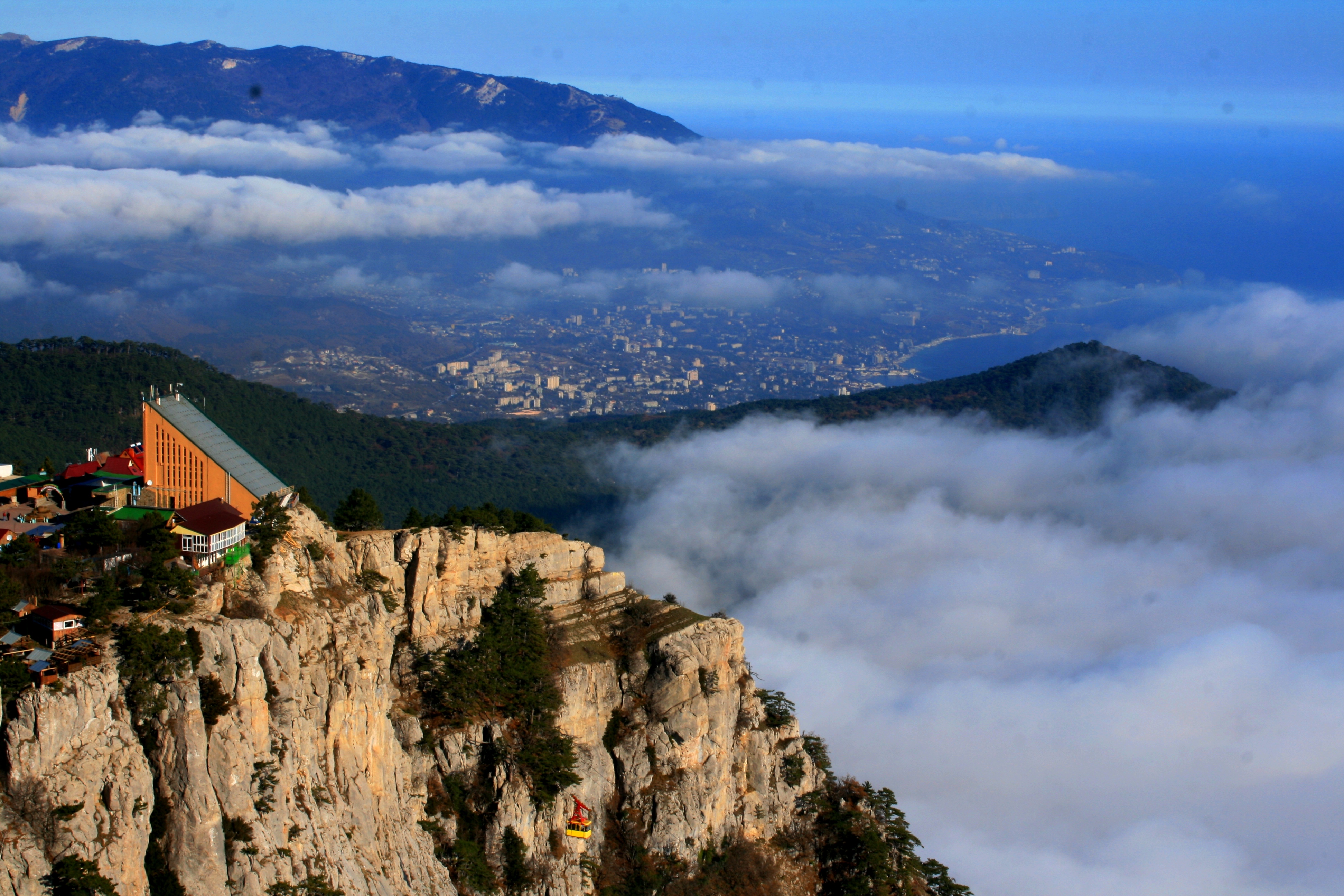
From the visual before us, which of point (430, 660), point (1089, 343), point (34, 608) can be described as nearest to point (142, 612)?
point (34, 608)

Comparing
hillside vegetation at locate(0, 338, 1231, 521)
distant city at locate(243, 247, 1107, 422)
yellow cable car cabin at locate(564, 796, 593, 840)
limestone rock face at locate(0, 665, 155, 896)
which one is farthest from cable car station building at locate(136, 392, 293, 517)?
distant city at locate(243, 247, 1107, 422)

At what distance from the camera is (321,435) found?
269 ft

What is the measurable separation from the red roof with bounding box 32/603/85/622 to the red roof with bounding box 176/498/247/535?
3.88m

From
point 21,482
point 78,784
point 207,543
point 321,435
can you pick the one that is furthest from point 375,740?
point 321,435

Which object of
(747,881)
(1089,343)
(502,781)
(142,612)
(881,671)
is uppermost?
(1089,343)

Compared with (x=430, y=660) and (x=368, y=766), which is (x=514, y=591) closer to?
(x=430, y=660)

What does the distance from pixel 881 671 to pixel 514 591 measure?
154 ft

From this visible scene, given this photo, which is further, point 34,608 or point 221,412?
point 221,412

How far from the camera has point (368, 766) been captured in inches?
1141

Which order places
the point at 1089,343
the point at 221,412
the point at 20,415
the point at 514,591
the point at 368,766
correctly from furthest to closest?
the point at 1089,343 → the point at 221,412 → the point at 20,415 → the point at 514,591 → the point at 368,766

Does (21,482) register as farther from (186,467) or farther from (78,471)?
(186,467)

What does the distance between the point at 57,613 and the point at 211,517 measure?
5213mm

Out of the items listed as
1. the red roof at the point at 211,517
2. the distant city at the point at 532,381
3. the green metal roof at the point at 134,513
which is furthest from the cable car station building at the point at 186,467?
the distant city at the point at 532,381

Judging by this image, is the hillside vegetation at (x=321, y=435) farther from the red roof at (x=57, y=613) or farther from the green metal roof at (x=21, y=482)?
the red roof at (x=57, y=613)
